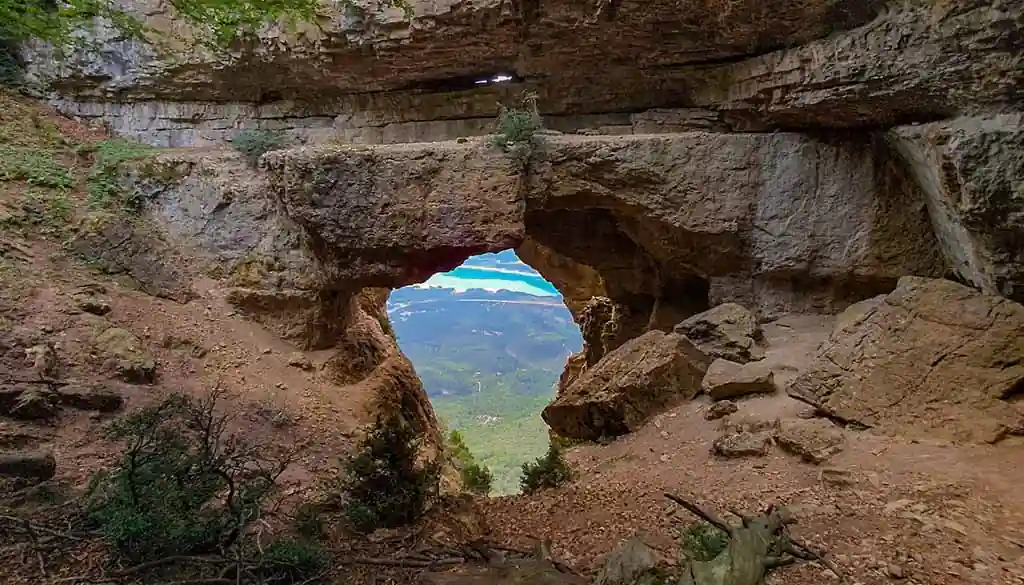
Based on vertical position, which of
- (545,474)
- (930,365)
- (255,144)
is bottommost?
(545,474)

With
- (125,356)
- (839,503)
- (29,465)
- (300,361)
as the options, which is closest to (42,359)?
(125,356)

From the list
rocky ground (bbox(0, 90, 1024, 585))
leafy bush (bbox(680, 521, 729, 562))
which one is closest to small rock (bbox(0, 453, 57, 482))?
rocky ground (bbox(0, 90, 1024, 585))

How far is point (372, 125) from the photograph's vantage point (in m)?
12.3

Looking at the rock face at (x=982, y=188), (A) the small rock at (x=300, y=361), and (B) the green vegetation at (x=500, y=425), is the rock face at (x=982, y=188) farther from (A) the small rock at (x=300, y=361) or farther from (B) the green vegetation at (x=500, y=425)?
(B) the green vegetation at (x=500, y=425)

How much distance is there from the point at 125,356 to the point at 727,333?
8442 millimetres

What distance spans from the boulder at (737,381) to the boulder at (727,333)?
1.29 feet

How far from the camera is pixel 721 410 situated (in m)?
7.46

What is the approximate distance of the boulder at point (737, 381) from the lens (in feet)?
25.2

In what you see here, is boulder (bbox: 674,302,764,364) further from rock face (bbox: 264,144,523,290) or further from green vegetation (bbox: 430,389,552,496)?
green vegetation (bbox: 430,389,552,496)

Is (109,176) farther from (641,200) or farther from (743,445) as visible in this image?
(743,445)

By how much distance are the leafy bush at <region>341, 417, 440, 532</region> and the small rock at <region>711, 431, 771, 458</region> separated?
3192 mm

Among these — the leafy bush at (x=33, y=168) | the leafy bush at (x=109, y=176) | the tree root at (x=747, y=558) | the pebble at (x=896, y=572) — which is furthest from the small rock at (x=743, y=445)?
the leafy bush at (x=33, y=168)

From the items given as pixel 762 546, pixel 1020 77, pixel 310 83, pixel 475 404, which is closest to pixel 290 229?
pixel 310 83

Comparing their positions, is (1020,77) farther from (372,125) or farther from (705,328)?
(372,125)
